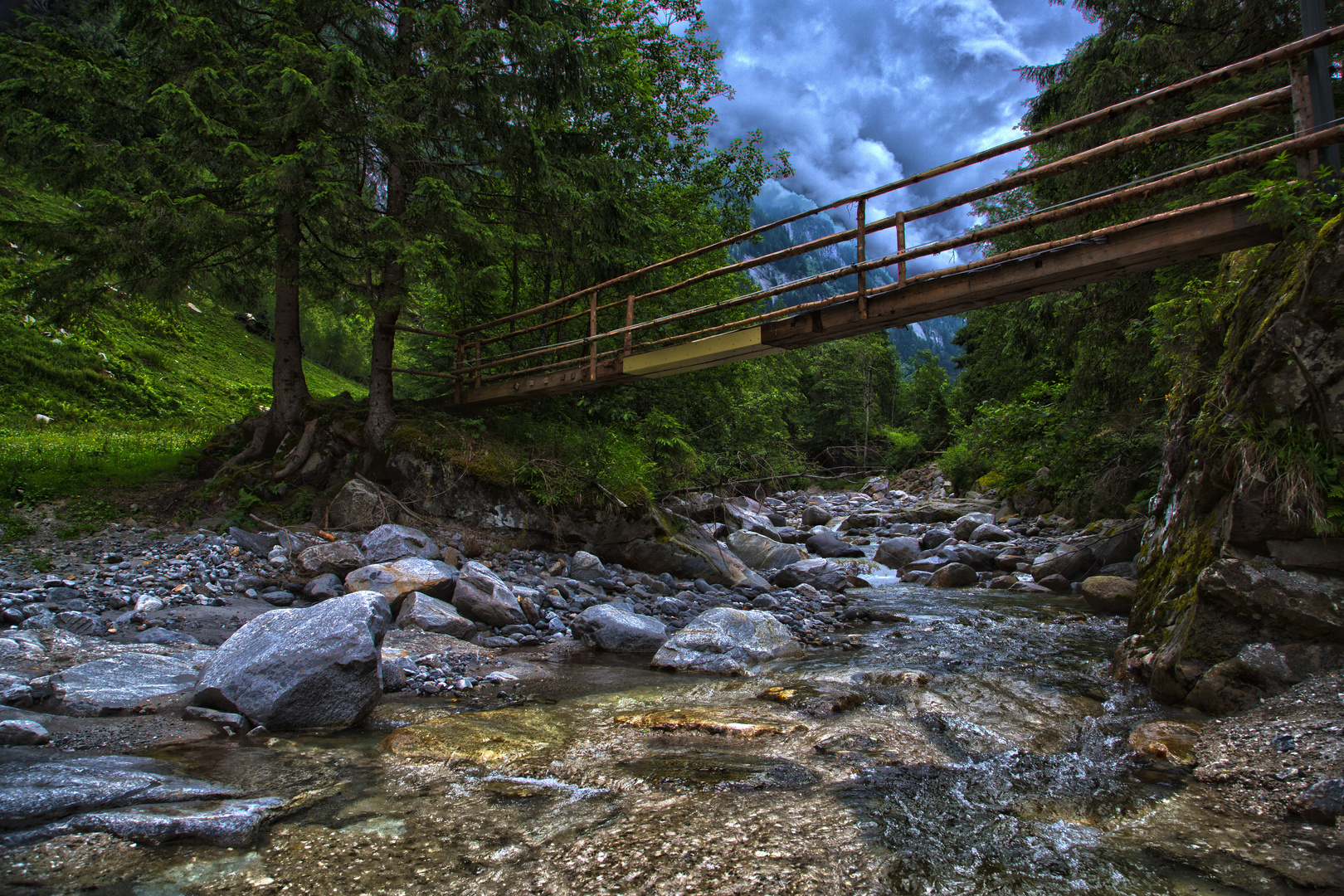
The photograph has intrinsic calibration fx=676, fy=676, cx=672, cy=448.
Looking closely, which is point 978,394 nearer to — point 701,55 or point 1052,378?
point 1052,378

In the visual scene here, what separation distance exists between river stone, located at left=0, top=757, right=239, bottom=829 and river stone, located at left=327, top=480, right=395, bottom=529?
257 inches

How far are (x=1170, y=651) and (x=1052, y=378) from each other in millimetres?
21163

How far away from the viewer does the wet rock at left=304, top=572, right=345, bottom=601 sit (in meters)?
7.45

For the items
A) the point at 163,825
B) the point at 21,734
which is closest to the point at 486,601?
the point at 21,734

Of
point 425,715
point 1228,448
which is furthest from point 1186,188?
point 425,715

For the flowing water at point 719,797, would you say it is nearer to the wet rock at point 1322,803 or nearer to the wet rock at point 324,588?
the wet rock at point 1322,803

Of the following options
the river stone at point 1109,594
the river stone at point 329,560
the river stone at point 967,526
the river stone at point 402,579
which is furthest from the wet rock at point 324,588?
the river stone at point 967,526

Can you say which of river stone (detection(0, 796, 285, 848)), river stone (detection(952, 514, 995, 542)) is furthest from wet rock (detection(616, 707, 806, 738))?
river stone (detection(952, 514, 995, 542))

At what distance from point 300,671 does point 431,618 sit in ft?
9.15

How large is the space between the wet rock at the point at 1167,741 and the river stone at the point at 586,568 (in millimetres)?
7397

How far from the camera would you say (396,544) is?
8.84m

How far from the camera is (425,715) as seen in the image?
4.95 metres

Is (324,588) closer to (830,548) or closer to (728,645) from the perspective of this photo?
(728,645)

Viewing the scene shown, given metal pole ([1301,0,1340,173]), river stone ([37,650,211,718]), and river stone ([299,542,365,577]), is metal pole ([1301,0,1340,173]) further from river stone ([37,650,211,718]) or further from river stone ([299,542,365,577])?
river stone ([299,542,365,577])
